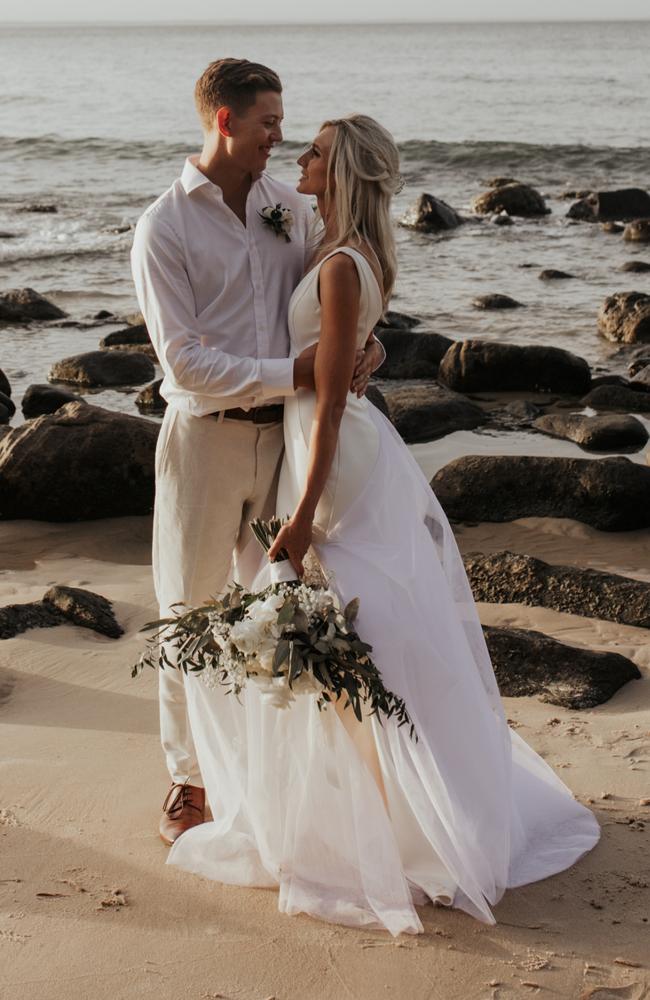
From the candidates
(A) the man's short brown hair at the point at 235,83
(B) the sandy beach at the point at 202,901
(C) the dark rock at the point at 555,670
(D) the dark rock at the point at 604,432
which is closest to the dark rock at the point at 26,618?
(B) the sandy beach at the point at 202,901

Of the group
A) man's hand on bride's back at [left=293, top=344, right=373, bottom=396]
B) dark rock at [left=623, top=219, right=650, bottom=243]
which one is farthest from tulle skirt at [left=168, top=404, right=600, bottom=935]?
dark rock at [left=623, top=219, right=650, bottom=243]

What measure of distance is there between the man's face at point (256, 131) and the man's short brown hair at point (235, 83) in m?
0.02

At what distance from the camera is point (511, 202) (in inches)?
1020

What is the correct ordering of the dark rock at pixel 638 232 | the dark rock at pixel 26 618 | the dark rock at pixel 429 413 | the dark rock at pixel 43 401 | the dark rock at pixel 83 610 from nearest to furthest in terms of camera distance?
the dark rock at pixel 26 618 < the dark rock at pixel 83 610 < the dark rock at pixel 429 413 < the dark rock at pixel 43 401 < the dark rock at pixel 638 232

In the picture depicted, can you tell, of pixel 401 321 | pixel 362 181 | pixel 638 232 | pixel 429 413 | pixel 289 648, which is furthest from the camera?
pixel 638 232

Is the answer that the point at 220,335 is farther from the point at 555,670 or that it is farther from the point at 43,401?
the point at 43,401

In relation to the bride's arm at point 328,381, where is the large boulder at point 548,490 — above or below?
below

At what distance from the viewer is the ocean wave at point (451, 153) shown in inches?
1375

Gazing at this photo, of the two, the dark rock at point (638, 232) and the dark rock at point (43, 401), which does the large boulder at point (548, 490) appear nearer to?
the dark rock at point (43, 401)

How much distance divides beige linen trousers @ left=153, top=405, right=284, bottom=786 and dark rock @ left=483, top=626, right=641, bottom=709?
197cm

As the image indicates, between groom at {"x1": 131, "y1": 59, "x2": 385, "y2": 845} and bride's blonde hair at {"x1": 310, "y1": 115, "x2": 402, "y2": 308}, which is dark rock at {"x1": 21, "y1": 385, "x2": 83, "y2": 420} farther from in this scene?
bride's blonde hair at {"x1": 310, "y1": 115, "x2": 402, "y2": 308}

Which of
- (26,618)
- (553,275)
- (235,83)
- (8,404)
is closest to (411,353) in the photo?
(8,404)

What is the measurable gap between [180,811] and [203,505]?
1.14m

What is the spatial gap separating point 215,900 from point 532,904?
3.37ft
